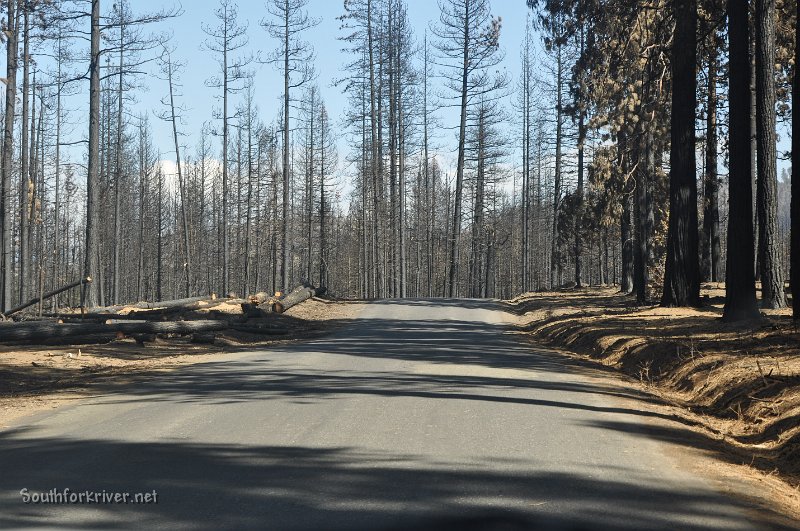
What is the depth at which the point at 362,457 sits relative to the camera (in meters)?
6.99

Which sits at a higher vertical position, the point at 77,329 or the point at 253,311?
the point at 253,311

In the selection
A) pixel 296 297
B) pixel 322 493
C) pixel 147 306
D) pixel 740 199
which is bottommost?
pixel 322 493

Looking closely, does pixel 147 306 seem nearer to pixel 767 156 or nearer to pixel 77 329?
pixel 77 329

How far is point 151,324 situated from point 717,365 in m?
13.0

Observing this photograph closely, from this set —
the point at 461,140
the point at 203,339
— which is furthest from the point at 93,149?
the point at 461,140

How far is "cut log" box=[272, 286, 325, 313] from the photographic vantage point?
92.1 ft

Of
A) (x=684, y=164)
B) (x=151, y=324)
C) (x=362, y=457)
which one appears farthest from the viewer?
(x=684, y=164)

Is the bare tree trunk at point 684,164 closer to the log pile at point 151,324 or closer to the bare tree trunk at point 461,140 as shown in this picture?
the log pile at point 151,324

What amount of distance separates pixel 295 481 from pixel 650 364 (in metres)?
9.24

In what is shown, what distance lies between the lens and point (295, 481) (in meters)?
6.17

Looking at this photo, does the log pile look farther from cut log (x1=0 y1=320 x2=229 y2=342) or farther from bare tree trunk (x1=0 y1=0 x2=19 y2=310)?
bare tree trunk (x1=0 y1=0 x2=19 y2=310)

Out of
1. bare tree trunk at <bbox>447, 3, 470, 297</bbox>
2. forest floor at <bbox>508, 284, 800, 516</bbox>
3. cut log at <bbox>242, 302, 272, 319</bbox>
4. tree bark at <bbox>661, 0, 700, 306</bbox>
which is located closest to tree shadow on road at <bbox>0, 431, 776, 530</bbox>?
forest floor at <bbox>508, 284, 800, 516</bbox>

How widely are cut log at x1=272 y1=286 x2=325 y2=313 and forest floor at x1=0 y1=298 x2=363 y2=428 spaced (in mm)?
4509

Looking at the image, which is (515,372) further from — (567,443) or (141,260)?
(141,260)
